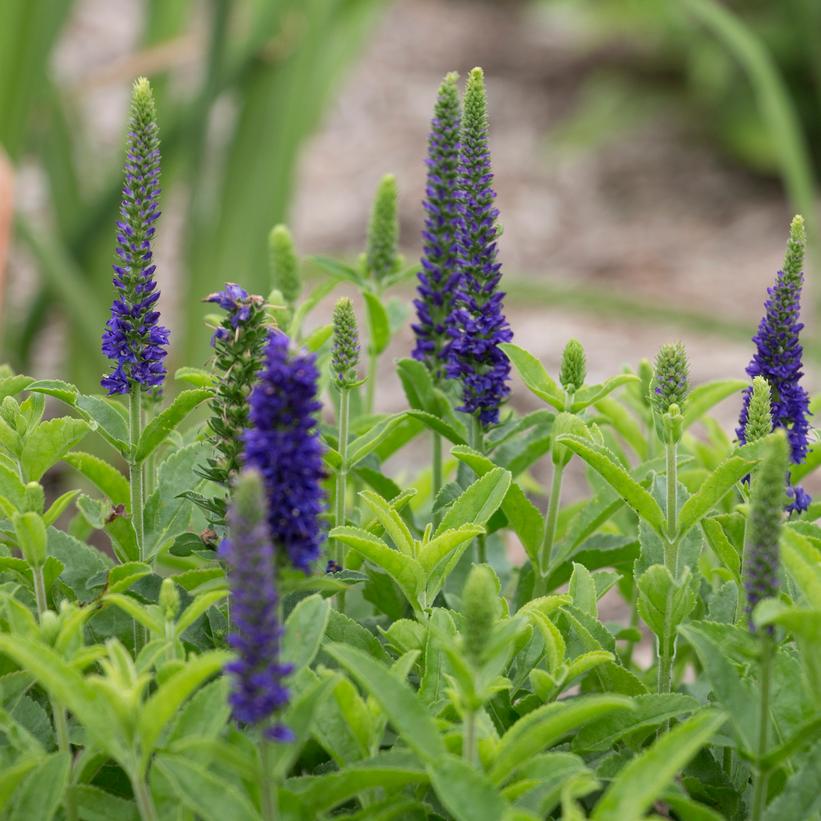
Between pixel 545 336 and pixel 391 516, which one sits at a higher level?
pixel 545 336

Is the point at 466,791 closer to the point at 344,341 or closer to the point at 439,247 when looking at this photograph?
the point at 344,341

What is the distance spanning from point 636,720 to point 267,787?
0.34 meters

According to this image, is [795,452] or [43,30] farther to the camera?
[43,30]

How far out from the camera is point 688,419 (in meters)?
1.53

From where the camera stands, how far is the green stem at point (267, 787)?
3.09ft

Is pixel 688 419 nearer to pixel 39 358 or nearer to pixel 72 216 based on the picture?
pixel 72 216

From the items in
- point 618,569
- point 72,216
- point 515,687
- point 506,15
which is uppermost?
point 506,15

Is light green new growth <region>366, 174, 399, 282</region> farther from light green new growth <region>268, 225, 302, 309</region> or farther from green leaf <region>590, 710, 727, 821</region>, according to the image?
green leaf <region>590, 710, 727, 821</region>

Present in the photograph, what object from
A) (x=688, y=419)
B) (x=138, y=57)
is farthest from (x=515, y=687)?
(x=138, y=57)

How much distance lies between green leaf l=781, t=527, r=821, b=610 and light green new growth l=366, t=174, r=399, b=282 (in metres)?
0.78

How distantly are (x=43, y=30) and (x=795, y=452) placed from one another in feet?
8.32

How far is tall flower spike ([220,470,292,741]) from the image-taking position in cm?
86

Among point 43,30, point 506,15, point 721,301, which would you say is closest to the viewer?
point 43,30

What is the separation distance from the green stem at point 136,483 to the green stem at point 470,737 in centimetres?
40
